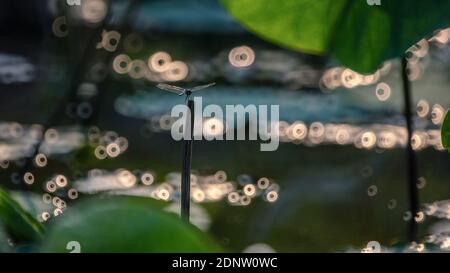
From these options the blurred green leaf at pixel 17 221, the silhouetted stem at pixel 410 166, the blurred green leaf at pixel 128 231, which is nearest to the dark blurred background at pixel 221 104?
the silhouetted stem at pixel 410 166

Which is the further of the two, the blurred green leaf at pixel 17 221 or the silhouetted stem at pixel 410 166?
the silhouetted stem at pixel 410 166

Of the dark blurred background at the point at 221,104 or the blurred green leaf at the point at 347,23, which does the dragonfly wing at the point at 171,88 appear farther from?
the blurred green leaf at the point at 347,23

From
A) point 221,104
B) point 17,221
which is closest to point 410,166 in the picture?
point 221,104

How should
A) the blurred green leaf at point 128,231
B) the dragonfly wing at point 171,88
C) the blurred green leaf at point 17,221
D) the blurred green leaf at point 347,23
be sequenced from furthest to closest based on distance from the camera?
1. the dragonfly wing at point 171,88
2. the blurred green leaf at point 347,23
3. the blurred green leaf at point 17,221
4. the blurred green leaf at point 128,231

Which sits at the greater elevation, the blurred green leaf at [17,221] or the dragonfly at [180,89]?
the dragonfly at [180,89]

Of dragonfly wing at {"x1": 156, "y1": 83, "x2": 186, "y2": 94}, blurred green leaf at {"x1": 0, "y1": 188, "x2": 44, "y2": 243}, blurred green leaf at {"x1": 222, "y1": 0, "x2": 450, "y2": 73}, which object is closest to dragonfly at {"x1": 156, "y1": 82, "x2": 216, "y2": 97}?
dragonfly wing at {"x1": 156, "y1": 83, "x2": 186, "y2": 94}

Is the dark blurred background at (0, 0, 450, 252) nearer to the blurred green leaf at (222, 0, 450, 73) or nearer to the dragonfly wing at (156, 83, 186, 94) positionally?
the dragonfly wing at (156, 83, 186, 94)

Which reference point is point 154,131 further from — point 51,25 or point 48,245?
point 48,245
